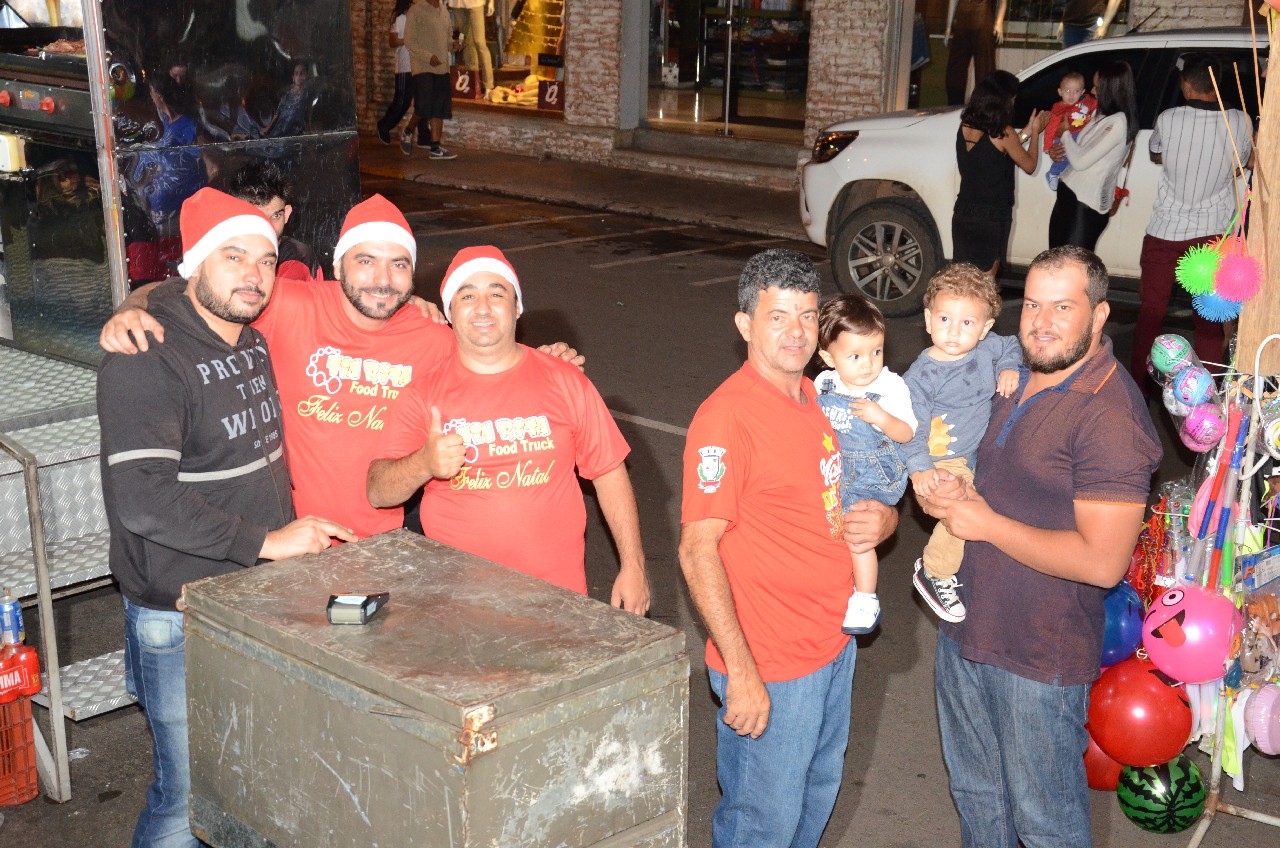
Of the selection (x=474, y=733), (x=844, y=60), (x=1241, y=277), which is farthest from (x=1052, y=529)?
(x=844, y=60)

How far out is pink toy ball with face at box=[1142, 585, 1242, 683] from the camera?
13.9 feet

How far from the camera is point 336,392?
416cm

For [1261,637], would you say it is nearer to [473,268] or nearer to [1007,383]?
[1007,383]

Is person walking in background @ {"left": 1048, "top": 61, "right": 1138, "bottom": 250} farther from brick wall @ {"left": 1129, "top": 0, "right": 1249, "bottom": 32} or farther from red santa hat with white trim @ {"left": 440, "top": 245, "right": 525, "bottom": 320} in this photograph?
red santa hat with white trim @ {"left": 440, "top": 245, "right": 525, "bottom": 320}

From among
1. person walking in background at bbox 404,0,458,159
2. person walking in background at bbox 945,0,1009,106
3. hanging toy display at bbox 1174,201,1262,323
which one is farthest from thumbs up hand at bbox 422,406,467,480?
person walking in background at bbox 404,0,458,159

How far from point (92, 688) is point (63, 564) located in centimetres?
53

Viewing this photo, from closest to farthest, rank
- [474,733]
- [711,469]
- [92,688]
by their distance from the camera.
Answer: [474,733], [711,469], [92,688]

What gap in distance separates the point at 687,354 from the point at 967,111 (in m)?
2.73

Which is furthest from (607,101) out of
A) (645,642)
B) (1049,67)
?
(645,642)

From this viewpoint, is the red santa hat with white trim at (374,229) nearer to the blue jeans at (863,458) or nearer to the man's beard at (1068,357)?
the blue jeans at (863,458)

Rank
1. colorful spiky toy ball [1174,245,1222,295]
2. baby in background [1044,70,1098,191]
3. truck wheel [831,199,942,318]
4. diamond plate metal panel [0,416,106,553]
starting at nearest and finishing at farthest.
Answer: colorful spiky toy ball [1174,245,1222,295], diamond plate metal panel [0,416,106,553], baby in background [1044,70,1098,191], truck wheel [831,199,942,318]

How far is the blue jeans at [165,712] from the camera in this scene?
362 centimetres

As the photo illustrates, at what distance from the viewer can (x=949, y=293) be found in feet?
14.3

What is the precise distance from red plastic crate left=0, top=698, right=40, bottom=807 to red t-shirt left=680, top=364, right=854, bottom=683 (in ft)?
8.11
